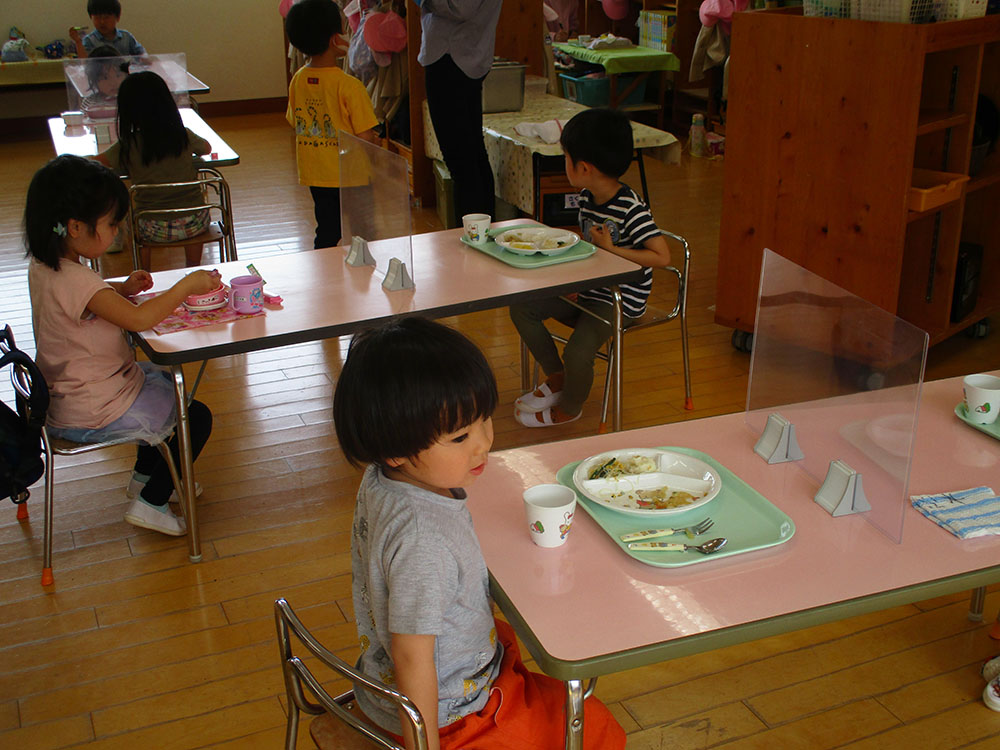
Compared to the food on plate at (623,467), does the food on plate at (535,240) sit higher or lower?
higher

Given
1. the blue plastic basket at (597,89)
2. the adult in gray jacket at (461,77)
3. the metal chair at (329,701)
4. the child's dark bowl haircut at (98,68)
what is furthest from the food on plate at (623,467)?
the blue plastic basket at (597,89)

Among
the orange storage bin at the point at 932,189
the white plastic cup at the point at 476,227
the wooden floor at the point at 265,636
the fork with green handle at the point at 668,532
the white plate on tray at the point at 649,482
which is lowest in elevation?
the wooden floor at the point at 265,636

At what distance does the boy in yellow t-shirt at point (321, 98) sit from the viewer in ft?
12.2

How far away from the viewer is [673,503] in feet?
4.77

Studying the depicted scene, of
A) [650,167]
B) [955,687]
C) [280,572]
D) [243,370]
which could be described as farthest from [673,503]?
[650,167]

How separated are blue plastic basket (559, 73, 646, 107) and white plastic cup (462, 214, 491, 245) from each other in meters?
4.78

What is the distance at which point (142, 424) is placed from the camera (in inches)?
94.3

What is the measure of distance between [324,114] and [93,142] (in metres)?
1.13

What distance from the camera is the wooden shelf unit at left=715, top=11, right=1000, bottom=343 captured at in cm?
297

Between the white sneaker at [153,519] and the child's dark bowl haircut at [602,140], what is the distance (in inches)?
59.5

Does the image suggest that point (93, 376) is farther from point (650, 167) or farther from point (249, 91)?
point (249, 91)

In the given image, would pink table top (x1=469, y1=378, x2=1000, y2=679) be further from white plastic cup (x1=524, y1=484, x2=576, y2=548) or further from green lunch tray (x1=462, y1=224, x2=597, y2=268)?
green lunch tray (x1=462, y1=224, x2=597, y2=268)

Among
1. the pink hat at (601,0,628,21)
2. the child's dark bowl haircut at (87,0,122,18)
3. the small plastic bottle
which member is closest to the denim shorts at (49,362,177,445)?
the child's dark bowl haircut at (87,0,122,18)

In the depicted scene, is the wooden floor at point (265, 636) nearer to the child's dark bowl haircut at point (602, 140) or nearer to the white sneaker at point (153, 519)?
the white sneaker at point (153, 519)
